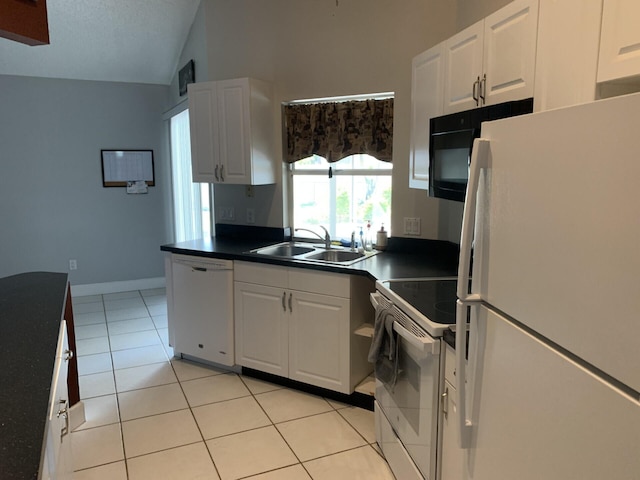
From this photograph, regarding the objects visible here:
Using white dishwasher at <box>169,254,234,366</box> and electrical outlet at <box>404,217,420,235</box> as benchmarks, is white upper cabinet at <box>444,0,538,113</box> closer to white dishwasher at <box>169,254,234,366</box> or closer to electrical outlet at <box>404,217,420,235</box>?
→ electrical outlet at <box>404,217,420,235</box>

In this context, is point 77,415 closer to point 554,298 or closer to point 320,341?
point 320,341

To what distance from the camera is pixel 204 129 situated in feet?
12.1

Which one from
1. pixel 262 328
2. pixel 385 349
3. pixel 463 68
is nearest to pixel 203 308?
pixel 262 328

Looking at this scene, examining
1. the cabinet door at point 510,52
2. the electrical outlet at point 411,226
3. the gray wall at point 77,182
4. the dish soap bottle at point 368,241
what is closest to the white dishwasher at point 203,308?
the dish soap bottle at point 368,241

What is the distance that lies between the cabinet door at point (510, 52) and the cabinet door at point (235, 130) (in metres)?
1.88

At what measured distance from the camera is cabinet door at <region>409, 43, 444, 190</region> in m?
2.50

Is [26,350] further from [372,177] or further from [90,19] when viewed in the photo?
[90,19]

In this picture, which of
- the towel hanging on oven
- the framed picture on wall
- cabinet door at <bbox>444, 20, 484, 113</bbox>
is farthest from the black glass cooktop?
the framed picture on wall

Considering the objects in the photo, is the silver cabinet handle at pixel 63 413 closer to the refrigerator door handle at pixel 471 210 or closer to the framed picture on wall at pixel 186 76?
the refrigerator door handle at pixel 471 210

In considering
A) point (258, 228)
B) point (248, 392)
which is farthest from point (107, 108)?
point (248, 392)

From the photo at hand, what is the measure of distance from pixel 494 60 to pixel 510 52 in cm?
12

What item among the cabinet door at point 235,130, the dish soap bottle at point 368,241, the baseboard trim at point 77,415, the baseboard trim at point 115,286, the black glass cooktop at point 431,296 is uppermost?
the cabinet door at point 235,130

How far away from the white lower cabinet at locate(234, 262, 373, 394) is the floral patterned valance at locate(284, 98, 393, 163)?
100cm

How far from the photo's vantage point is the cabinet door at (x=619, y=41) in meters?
1.25
